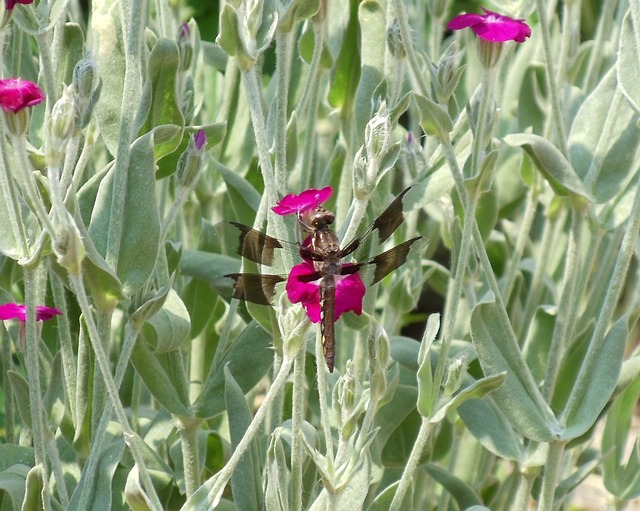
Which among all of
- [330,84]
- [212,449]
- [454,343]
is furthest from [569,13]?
[212,449]

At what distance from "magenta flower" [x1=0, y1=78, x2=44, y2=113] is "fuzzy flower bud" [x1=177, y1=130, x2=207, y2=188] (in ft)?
0.73

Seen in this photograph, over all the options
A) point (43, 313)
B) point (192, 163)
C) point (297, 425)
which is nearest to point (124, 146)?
point (192, 163)

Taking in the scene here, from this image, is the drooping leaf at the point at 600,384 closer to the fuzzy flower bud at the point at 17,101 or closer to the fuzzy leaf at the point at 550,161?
the fuzzy leaf at the point at 550,161

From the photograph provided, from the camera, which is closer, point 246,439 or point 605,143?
point 246,439

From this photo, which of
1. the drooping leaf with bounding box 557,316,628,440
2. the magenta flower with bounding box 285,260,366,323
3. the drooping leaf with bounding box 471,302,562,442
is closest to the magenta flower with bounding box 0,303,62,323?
→ the magenta flower with bounding box 285,260,366,323

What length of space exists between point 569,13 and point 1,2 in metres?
0.74

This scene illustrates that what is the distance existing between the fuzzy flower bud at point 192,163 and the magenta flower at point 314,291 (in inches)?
7.0

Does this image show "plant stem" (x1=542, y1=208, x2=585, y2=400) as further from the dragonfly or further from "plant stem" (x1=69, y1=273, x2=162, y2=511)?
"plant stem" (x1=69, y1=273, x2=162, y2=511)

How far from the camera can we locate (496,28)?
2.71ft

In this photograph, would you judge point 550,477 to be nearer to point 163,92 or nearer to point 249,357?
point 249,357

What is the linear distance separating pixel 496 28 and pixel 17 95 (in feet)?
1.32

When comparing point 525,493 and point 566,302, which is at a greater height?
point 566,302

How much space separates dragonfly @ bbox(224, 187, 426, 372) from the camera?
757mm

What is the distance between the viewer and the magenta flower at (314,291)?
2.36ft
